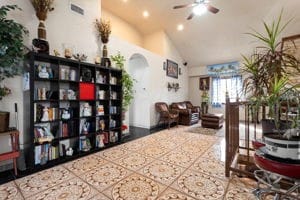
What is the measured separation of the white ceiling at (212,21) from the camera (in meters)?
4.72

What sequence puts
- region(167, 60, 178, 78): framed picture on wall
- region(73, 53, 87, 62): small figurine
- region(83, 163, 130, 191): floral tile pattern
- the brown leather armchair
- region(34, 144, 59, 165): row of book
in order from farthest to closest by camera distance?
region(167, 60, 178, 78): framed picture on wall < the brown leather armchair < region(73, 53, 87, 62): small figurine < region(34, 144, 59, 165): row of book < region(83, 163, 130, 191): floral tile pattern

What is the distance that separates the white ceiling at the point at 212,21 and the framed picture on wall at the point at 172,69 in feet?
2.95

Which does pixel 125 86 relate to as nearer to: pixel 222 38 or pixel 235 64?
pixel 222 38

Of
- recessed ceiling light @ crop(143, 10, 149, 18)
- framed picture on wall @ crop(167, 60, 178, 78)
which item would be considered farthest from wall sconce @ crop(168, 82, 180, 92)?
recessed ceiling light @ crop(143, 10, 149, 18)

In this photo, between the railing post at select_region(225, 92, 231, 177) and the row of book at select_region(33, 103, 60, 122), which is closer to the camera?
the railing post at select_region(225, 92, 231, 177)

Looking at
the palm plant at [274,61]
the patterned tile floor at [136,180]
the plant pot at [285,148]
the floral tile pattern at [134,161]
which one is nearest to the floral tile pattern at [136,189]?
the patterned tile floor at [136,180]

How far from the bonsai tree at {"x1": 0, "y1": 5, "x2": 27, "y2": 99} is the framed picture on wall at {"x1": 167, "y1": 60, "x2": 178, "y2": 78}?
5145 mm

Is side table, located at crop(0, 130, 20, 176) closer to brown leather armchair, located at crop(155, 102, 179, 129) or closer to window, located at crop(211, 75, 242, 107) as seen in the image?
brown leather armchair, located at crop(155, 102, 179, 129)

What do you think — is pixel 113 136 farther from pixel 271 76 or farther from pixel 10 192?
pixel 271 76

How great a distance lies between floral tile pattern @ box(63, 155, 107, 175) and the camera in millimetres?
2393

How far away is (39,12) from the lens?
8.67ft

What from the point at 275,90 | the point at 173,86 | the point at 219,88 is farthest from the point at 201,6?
the point at 219,88

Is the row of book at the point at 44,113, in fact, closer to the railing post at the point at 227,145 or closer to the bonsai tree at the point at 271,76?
the railing post at the point at 227,145

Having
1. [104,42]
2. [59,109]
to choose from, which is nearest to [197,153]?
[59,109]
